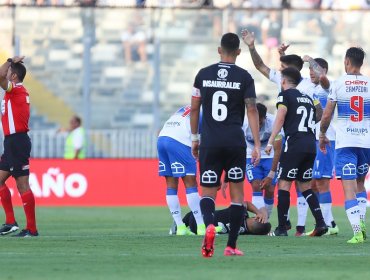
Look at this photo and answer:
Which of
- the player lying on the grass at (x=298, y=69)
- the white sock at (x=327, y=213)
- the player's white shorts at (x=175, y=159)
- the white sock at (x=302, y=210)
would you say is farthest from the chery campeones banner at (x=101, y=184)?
the player's white shorts at (x=175, y=159)

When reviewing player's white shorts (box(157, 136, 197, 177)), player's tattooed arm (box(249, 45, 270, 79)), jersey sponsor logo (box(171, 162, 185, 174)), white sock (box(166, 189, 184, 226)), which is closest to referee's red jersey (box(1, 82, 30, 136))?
player's white shorts (box(157, 136, 197, 177))

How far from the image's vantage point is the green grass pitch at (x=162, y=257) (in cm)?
991

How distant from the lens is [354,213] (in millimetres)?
13805

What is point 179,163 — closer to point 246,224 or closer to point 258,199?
point 246,224

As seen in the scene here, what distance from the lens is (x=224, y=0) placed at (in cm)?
3384

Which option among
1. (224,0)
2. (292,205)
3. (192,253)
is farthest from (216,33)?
A: (192,253)

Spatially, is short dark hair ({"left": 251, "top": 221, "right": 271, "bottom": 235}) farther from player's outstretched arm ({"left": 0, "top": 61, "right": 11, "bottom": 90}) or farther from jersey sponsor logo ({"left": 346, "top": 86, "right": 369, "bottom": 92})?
player's outstretched arm ({"left": 0, "top": 61, "right": 11, "bottom": 90})

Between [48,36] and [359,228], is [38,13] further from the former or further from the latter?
[359,228]

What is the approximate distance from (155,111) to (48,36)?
4.02 metres

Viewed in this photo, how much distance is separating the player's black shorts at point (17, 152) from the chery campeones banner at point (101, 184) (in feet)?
39.0

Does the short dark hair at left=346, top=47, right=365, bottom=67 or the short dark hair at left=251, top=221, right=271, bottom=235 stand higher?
the short dark hair at left=346, top=47, right=365, bottom=67

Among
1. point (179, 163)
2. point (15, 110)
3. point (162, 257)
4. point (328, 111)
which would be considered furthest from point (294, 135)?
point (162, 257)

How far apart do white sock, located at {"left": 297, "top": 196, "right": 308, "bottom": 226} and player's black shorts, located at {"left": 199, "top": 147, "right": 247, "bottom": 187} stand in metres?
4.40

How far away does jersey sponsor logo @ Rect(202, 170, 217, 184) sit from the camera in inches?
464
